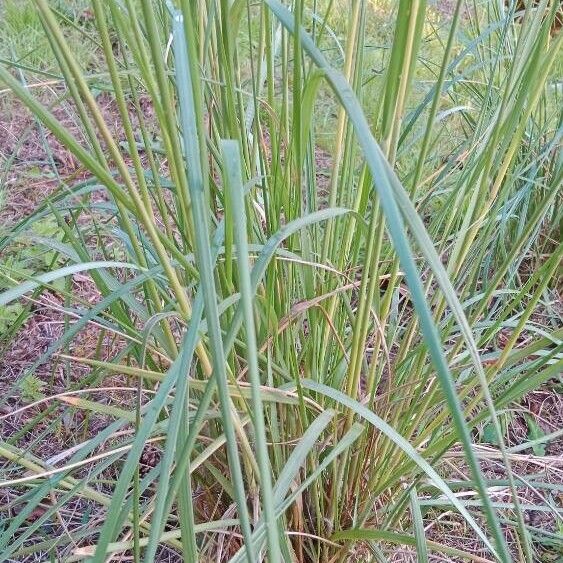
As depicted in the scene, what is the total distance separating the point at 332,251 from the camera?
0.80 m

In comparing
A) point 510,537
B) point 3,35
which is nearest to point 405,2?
point 510,537

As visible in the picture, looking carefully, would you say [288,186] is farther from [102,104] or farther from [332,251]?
[102,104]

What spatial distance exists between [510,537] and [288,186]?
2.22 ft

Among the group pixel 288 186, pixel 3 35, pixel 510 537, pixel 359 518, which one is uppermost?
pixel 288 186

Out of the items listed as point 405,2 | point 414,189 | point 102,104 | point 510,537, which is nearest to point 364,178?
point 414,189

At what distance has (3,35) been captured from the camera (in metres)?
2.03

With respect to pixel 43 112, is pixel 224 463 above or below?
below

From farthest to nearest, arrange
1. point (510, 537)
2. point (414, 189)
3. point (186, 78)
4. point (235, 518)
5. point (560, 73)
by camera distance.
A: point (560, 73) < point (510, 537) < point (235, 518) < point (414, 189) < point (186, 78)

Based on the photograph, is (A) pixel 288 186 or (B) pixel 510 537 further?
(B) pixel 510 537

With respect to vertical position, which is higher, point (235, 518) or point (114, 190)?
point (114, 190)

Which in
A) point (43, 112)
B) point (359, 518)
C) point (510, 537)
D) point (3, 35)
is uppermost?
point (43, 112)

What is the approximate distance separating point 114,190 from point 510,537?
846 millimetres

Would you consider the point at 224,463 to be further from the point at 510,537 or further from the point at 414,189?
the point at 510,537

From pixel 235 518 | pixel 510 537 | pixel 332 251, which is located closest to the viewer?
pixel 235 518
